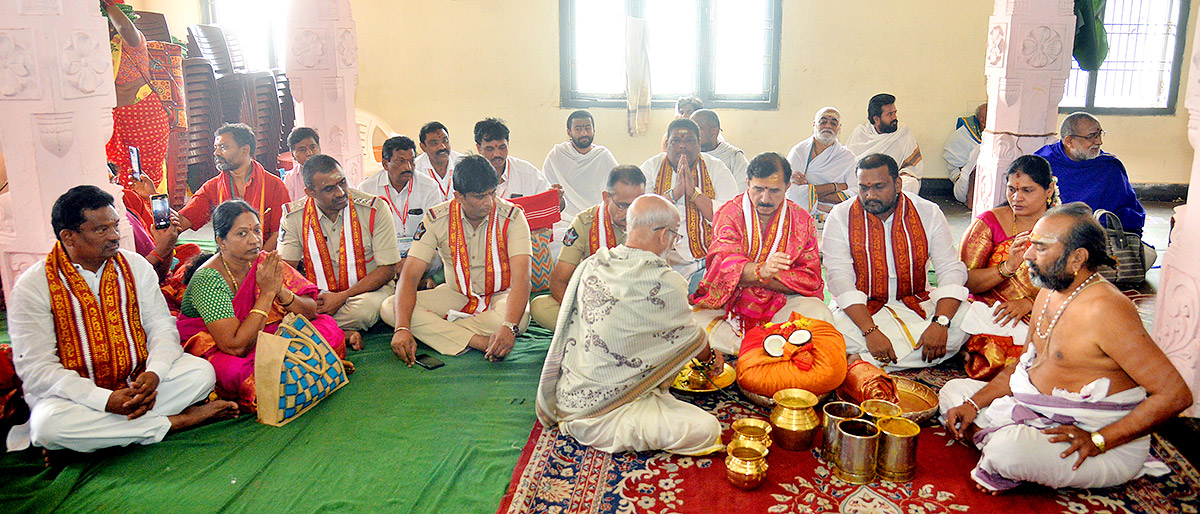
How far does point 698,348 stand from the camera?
3439 mm

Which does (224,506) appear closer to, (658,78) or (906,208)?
(906,208)

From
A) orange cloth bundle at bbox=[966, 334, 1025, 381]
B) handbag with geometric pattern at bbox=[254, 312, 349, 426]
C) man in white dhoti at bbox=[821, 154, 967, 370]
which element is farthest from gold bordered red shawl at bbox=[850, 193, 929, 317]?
handbag with geometric pattern at bbox=[254, 312, 349, 426]

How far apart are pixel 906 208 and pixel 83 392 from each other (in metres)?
3.82

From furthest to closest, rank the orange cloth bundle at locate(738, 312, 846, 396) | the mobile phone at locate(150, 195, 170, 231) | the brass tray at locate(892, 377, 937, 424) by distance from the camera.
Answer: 1. the mobile phone at locate(150, 195, 170, 231)
2. the orange cloth bundle at locate(738, 312, 846, 396)
3. the brass tray at locate(892, 377, 937, 424)

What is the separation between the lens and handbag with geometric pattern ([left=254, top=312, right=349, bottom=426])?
3.59 m

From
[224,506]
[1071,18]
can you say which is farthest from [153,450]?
[1071,18]

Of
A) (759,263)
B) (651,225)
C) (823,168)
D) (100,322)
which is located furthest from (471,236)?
(823,168)

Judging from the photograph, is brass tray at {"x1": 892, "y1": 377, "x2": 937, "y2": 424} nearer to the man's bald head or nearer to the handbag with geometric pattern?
the man's bald head

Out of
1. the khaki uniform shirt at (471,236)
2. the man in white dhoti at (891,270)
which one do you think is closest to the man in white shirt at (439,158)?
the khaki uniform shirt at (471,236)

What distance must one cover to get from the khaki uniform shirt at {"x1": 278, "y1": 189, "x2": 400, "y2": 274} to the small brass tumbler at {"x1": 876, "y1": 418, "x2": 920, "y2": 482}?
2.97 metres

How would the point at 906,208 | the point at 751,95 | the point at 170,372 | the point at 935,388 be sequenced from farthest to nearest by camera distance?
the point at 751,95 → the point at 906,208 → the point at 935,388 → the point at 170,372

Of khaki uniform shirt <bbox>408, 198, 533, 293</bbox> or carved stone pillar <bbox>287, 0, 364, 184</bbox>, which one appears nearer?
khaki uniform shirt <bbox>408, 198, 533, 293</bbox>

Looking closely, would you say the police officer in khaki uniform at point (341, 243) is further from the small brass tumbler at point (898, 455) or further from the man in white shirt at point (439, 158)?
the small brass tumbler at point (898, 455)

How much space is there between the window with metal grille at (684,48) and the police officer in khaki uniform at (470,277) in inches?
212
